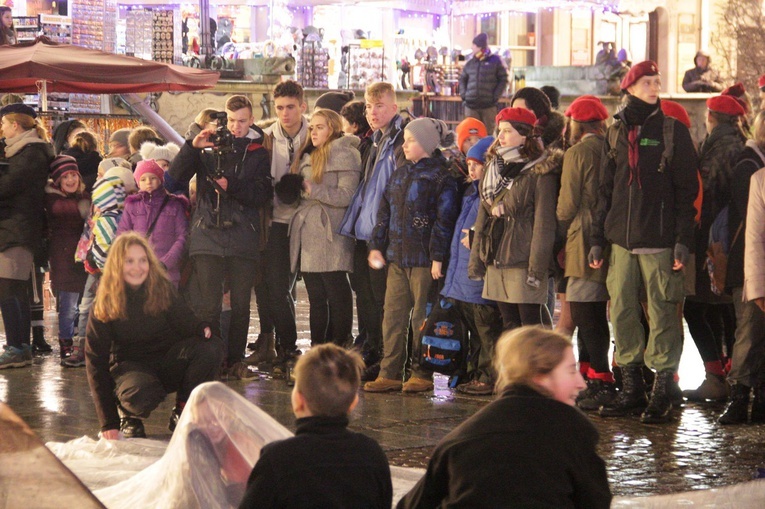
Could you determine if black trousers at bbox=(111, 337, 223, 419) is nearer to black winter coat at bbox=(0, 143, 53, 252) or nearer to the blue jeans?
black winter coat at bbox=(0, 143, 53, 252)

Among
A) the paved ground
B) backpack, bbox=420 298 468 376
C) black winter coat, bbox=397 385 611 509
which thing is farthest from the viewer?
backpack, bbox=420 298 468 376

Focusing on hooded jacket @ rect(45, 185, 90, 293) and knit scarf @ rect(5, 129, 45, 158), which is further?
hooded jacket @ rect(45, 185, 90, 293)

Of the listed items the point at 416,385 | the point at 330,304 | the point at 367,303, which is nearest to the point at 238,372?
the point at 330,304

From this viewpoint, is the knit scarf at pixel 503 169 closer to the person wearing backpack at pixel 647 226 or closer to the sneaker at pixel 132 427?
the person wearing backpack at pixel 647 226

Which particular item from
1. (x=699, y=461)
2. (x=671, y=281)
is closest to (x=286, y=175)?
(x=671, y=281)

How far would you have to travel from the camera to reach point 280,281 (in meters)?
9.73

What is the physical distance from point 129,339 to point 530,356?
12.4ft

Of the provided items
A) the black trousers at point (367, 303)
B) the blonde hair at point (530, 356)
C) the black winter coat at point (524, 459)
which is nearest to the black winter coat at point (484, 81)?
the black trousers at point (367, 303)

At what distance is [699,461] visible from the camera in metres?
6.92

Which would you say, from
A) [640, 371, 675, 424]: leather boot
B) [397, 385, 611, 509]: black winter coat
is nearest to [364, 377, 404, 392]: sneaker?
[640, 371, 675, 424]: leather boot

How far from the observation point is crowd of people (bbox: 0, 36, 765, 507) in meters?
7.78

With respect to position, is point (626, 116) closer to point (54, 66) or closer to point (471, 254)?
point (471, 254)

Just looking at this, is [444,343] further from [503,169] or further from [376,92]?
[376,92]

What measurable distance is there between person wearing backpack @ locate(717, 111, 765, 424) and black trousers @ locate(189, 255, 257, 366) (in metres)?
3.32
